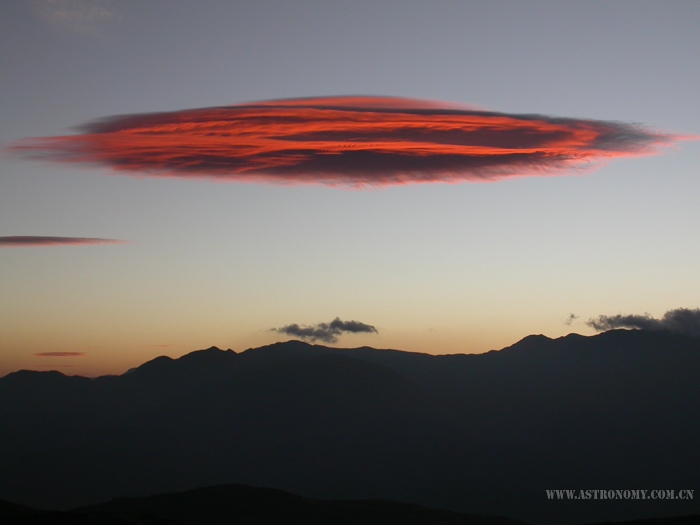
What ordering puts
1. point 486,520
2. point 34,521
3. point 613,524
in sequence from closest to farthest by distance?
point 34,521, point 613,524, point 486,520

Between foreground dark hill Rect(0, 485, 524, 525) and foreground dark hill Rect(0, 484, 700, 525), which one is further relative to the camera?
foreground dark hill Rect(0, 485, 524, 525)

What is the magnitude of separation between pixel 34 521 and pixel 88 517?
5.59 meters

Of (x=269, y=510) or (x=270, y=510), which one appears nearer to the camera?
(x=270, y=510)

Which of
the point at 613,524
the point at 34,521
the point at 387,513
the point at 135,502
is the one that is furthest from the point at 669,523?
the point at 135,502

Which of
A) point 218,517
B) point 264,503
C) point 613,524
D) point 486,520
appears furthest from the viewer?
point 264,503

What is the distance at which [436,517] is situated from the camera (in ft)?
424

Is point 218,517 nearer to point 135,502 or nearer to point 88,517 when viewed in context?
point 135,502

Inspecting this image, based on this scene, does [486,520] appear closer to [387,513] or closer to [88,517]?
[387,513]

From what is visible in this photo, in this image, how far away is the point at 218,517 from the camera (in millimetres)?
132125

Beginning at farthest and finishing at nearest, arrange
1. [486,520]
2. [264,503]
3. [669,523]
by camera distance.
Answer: [264,503] → [486,520] → [669,523]

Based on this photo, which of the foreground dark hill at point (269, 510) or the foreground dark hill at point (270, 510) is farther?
the foreground dark hill at point (269, 510)

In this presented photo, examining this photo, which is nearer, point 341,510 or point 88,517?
point 88,517

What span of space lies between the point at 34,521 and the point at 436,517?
72.4 m

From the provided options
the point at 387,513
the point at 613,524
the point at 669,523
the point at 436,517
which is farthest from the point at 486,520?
the point at 669,523
